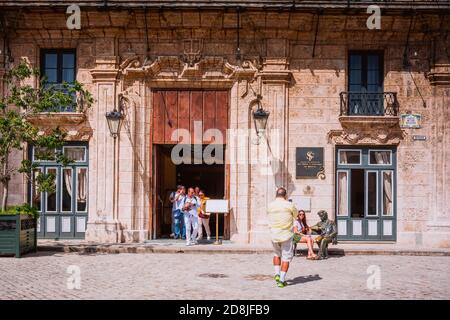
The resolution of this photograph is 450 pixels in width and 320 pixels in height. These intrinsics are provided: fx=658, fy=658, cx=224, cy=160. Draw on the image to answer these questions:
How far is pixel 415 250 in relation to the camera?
59.5 feet

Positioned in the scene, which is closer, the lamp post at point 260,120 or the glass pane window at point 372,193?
the lamp post at point 260,120

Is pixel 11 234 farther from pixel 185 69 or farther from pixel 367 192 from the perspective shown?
pixel 367 192

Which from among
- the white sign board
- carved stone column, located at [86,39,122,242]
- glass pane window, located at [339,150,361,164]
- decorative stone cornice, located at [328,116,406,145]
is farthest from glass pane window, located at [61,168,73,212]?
glass pane window, located at [339,150,361,164]

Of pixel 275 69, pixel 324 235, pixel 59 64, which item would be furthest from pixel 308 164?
pixel 59 64

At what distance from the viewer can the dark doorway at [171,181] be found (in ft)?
68.5

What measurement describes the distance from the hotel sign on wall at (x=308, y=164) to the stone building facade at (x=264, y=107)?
0.07 m

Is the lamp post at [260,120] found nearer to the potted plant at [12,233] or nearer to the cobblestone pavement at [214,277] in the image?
the cobblestone pavement at [214,277]

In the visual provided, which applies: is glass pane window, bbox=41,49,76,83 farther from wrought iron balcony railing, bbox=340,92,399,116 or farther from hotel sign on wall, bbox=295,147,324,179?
wrought iron balcony railing, bbox=340,92,399,116

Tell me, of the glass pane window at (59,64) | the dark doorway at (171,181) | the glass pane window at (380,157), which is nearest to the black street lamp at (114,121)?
the dark doorway at (171,181)

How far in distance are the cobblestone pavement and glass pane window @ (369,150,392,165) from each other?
396 cm

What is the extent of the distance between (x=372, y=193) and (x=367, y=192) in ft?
0.54

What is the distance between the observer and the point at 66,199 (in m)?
20.7
